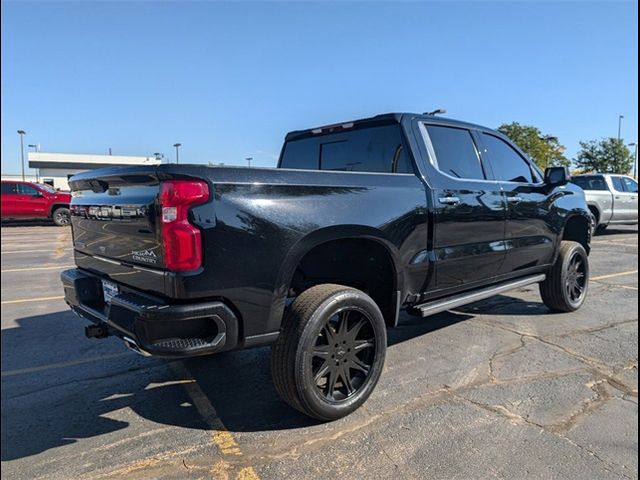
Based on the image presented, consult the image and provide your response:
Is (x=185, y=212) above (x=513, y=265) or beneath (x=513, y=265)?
above

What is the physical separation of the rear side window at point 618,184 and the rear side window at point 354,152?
517 inches

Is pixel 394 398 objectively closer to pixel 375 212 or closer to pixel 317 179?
pixel 375 212

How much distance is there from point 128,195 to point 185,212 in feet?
1.69

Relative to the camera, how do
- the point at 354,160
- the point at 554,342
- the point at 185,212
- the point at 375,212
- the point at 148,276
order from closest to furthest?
1. the point at 185,212
2. the point at 148,276
3. the point at 375,212
4. the point at 354,160
5. the point at 554,342

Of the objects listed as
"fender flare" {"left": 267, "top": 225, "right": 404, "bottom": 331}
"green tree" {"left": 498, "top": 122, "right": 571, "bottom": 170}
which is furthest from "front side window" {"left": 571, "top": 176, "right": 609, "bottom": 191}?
"green tree" {"left": 498, "top": 122, "right": 571, "bottom": 170}

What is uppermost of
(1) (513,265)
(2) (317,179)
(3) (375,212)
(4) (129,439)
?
(2) (317,179)

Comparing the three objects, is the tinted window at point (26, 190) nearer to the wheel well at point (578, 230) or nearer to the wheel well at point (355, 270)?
the wheel well at point (355, 270)

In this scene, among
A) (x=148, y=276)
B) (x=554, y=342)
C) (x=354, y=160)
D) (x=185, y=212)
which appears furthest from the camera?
(x=554, y=342)

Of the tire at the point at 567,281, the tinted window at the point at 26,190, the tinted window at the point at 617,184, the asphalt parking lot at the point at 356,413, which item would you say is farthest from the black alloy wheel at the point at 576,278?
the tinted window at the point at 26,190

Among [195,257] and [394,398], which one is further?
[394,398]

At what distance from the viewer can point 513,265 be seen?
4832 millimetres

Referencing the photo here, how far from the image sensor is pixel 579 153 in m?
44.7

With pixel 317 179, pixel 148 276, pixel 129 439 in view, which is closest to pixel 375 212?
pixel 317 179

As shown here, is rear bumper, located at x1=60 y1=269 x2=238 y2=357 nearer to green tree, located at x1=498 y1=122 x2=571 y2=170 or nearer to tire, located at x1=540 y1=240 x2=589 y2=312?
tire, located at x1=540 y1=240 x2=589 y2=312
